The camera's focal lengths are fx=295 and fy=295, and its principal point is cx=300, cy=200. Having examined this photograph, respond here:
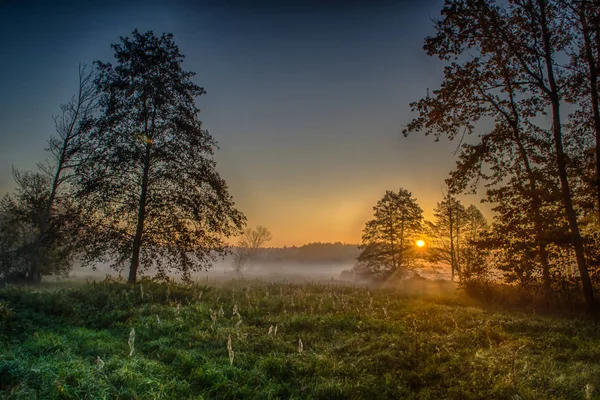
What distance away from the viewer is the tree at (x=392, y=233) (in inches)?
1248

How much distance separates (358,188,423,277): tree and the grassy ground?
2130 cm

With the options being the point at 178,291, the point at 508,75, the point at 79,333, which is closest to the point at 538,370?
the point at 79,333

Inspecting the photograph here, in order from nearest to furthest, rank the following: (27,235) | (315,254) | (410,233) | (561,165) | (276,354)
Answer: (276,354) < (561,165) < (27,235) < (410,233) < (315,254)

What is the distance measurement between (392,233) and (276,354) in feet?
90.8

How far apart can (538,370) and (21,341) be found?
420 inches

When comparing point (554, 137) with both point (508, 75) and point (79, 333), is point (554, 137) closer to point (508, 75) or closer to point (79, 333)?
point (508, 75)

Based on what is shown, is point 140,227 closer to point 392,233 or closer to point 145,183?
point 145,183

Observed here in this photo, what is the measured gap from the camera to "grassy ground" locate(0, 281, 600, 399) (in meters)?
4.64

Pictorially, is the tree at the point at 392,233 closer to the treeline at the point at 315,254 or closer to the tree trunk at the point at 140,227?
the tree trunk at the point at 140,227

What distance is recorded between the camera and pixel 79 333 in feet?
23.7

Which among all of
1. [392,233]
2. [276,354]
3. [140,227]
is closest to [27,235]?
[140,227]

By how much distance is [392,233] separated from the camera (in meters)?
32.0

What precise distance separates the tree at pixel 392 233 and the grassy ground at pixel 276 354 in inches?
839

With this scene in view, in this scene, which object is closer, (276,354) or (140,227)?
(276,354)
